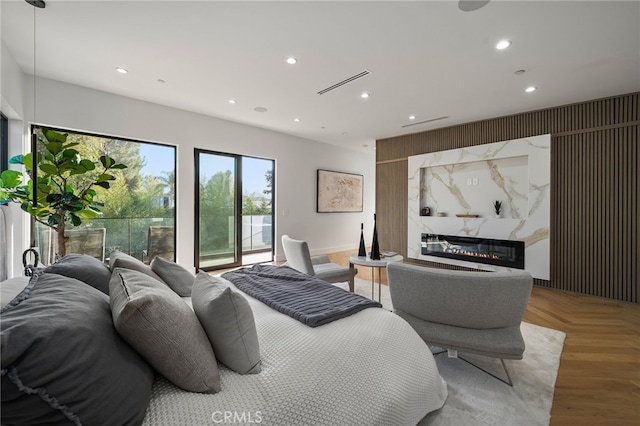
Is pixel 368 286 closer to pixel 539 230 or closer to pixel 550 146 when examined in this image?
pixel 539 230

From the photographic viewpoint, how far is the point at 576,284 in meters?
3.98

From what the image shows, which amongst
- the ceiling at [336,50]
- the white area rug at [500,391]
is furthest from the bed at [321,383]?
the ceiling at [336,50]

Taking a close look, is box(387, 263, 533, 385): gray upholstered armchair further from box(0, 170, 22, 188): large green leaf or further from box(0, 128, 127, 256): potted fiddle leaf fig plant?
box(0, 170, 22, 188): large green leaf

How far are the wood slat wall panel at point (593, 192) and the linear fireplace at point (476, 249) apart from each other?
1.49ft

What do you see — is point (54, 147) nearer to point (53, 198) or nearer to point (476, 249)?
point (53, 198)

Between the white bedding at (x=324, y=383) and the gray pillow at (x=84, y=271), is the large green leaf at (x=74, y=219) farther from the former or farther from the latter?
the white bedding at (x=324, y=383)

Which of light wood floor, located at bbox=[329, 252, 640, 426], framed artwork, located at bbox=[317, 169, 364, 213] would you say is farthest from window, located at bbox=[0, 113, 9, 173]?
light wood floor, located at bbox=[329, 252, 640, 426]

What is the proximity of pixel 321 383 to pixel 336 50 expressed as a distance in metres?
2.75

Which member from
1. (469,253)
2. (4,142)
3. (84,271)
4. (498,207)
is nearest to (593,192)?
(498,207)

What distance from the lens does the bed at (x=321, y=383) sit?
0.92 meters

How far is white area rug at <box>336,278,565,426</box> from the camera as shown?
1567 mm

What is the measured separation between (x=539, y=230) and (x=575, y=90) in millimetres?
1939

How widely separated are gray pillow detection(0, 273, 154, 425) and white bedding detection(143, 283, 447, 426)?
133mm

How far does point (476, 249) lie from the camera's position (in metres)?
4.80
